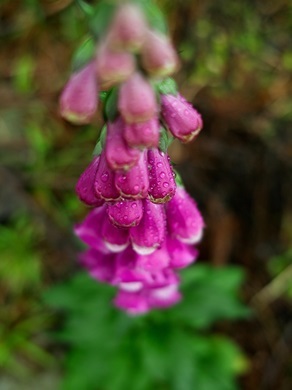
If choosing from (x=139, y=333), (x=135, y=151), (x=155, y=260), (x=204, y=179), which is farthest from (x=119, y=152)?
(x=204, y=179)

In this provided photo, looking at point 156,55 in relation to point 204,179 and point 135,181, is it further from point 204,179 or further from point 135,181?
point 204,179

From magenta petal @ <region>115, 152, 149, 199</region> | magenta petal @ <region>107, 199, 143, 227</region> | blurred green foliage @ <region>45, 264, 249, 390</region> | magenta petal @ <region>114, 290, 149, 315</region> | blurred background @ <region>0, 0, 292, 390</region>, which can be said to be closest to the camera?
magenta petal @ <region>115, 152, 149, 199</region>

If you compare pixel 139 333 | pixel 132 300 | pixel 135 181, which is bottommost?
pixel 139 333

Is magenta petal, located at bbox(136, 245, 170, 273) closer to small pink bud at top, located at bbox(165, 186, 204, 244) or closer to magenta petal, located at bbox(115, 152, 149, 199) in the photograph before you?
small pink bud at top, located at bbox(165, 186, 204, 244)

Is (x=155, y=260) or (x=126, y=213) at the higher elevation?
(x=126, y=213)

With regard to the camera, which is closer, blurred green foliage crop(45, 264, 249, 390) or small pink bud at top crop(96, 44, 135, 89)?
small pink bud at top crop(96, 44, 135, 89)

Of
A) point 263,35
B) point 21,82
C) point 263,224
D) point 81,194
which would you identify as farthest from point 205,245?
point 81,194

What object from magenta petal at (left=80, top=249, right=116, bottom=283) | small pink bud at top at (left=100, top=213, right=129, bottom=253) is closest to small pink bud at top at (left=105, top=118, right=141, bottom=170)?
small pink bud at top at (left=100, top=213, right=129, bottom=253)

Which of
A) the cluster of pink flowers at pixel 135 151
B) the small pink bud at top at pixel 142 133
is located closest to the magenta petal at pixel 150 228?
the cluster of pink flowers at pixel 135 151
